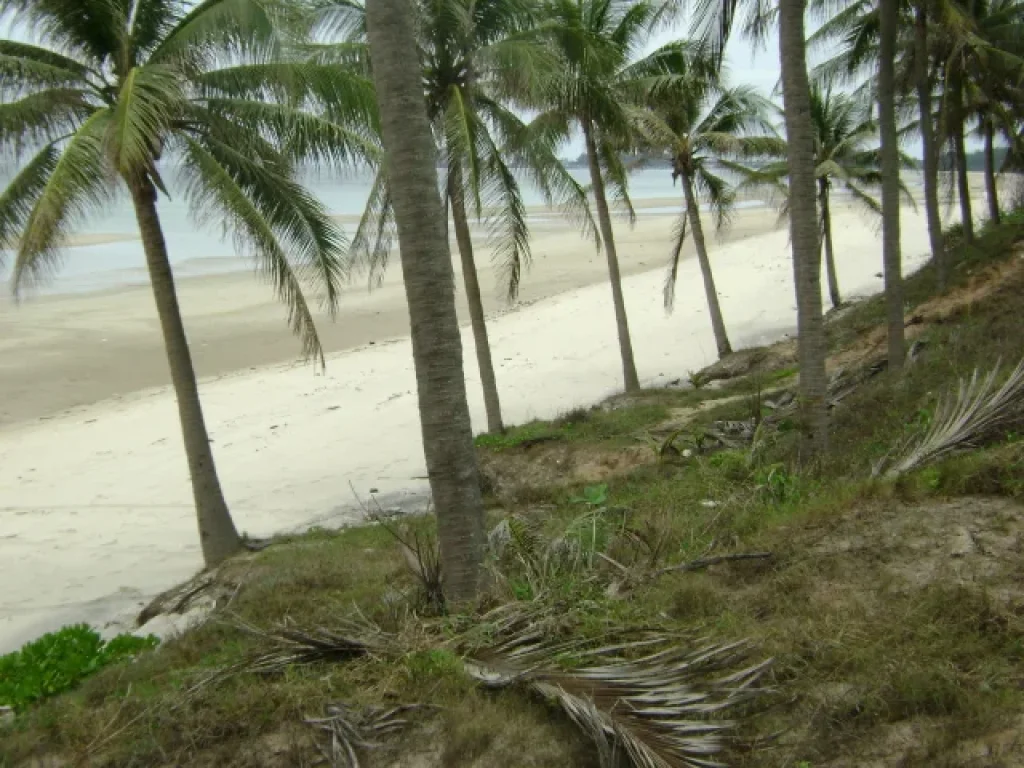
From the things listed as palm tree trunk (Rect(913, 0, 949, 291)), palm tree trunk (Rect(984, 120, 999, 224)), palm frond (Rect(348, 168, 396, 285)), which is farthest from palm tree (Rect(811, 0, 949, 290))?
palm frond (Rect(348, 168, 396, 285))

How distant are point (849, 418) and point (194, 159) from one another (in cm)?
726

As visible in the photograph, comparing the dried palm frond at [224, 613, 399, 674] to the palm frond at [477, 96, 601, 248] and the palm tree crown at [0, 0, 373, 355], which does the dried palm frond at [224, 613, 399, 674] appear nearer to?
the palm tree crown at [0, 0, 373, 355]

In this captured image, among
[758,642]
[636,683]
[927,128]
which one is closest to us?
[636,683]

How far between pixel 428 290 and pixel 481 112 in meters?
8.57

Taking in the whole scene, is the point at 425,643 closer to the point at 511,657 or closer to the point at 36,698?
the point at 511,657

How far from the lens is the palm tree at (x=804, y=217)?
26.8ft

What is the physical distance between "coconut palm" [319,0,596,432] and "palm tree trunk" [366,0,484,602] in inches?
238

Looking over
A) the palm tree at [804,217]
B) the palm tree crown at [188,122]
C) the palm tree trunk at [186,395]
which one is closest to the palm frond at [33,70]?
the palm tree crown at [188,122]

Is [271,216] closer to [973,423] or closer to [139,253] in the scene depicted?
[973,423]

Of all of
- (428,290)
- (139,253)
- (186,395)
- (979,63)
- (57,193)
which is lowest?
(186,395)

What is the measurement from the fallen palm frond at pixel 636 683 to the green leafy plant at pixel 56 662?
132 inches

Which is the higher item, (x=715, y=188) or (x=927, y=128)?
(x=927, y=128)

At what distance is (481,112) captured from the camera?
13.3 m

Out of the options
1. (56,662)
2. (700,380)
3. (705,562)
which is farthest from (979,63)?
(56,662)
